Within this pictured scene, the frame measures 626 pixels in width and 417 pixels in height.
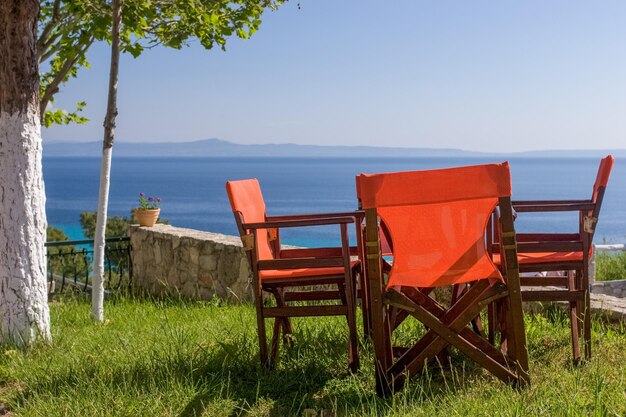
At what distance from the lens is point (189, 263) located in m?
8.60

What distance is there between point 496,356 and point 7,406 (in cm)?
241

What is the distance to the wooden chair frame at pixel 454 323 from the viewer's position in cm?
363

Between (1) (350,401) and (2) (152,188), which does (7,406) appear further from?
(2) (152,188)

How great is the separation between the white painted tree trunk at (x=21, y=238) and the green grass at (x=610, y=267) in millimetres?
7229

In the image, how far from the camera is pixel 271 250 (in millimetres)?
4941

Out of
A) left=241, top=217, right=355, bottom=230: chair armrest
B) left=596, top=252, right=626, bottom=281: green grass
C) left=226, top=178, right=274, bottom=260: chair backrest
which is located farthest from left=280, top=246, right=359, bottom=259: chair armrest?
left=596, top=252, right=626, bottom=281: green grass

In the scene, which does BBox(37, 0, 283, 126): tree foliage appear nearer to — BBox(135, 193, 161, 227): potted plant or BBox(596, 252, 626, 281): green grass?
BBox(135, 193, 161, 227): potted plant

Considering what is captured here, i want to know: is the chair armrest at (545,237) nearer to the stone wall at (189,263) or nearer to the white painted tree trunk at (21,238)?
the white painted tree trunk at (21,238)

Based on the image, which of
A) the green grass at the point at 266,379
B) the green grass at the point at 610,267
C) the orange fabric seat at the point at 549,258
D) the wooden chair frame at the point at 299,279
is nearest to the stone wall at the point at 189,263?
the green grass at the point at 266,379

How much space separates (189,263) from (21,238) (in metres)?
3.41

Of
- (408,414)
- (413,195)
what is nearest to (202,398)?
(408,414)

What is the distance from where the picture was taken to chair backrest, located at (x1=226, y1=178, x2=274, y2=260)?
13.6ft

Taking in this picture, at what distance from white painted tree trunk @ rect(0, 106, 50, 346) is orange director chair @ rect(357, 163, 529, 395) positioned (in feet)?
8.38

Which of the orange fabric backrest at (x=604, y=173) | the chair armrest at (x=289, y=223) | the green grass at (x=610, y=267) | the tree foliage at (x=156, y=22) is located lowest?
the green grass at (x=610, y=267)
